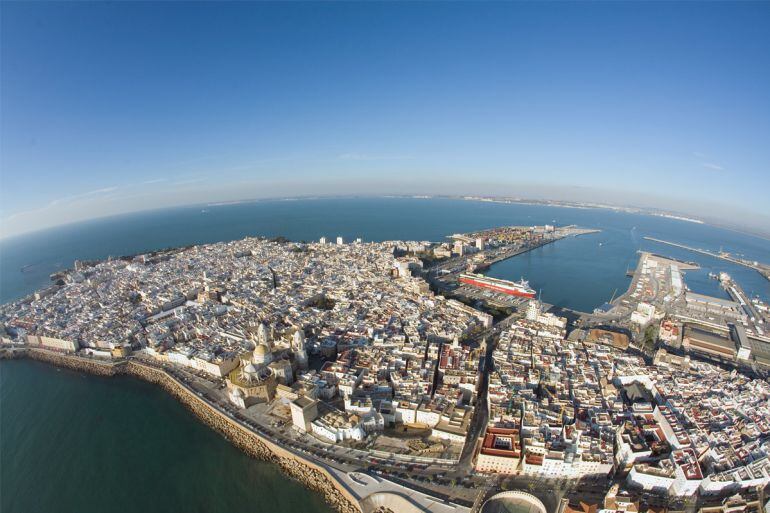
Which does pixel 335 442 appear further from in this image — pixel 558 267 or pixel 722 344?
pixel 558 267

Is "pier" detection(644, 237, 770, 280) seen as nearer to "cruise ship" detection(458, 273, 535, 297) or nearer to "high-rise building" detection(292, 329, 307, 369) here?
"cruise ship" detection(458, 273, 535, 297)

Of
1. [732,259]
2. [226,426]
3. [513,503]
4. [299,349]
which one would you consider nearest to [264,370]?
[299,349]

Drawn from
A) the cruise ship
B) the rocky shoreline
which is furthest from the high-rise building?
the cruise ship

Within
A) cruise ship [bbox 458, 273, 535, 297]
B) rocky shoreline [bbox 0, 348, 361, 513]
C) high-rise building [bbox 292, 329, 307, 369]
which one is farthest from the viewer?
cruise ship [bbox 458, 273, 535, 297]

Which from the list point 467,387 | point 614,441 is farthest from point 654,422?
point 467,387

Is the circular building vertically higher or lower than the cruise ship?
lower

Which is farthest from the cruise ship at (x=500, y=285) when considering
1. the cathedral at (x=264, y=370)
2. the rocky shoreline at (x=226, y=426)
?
the rocky shoreline at (x=226, y=426)

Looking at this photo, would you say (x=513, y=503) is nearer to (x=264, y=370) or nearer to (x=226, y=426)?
(x=264, y=370)
